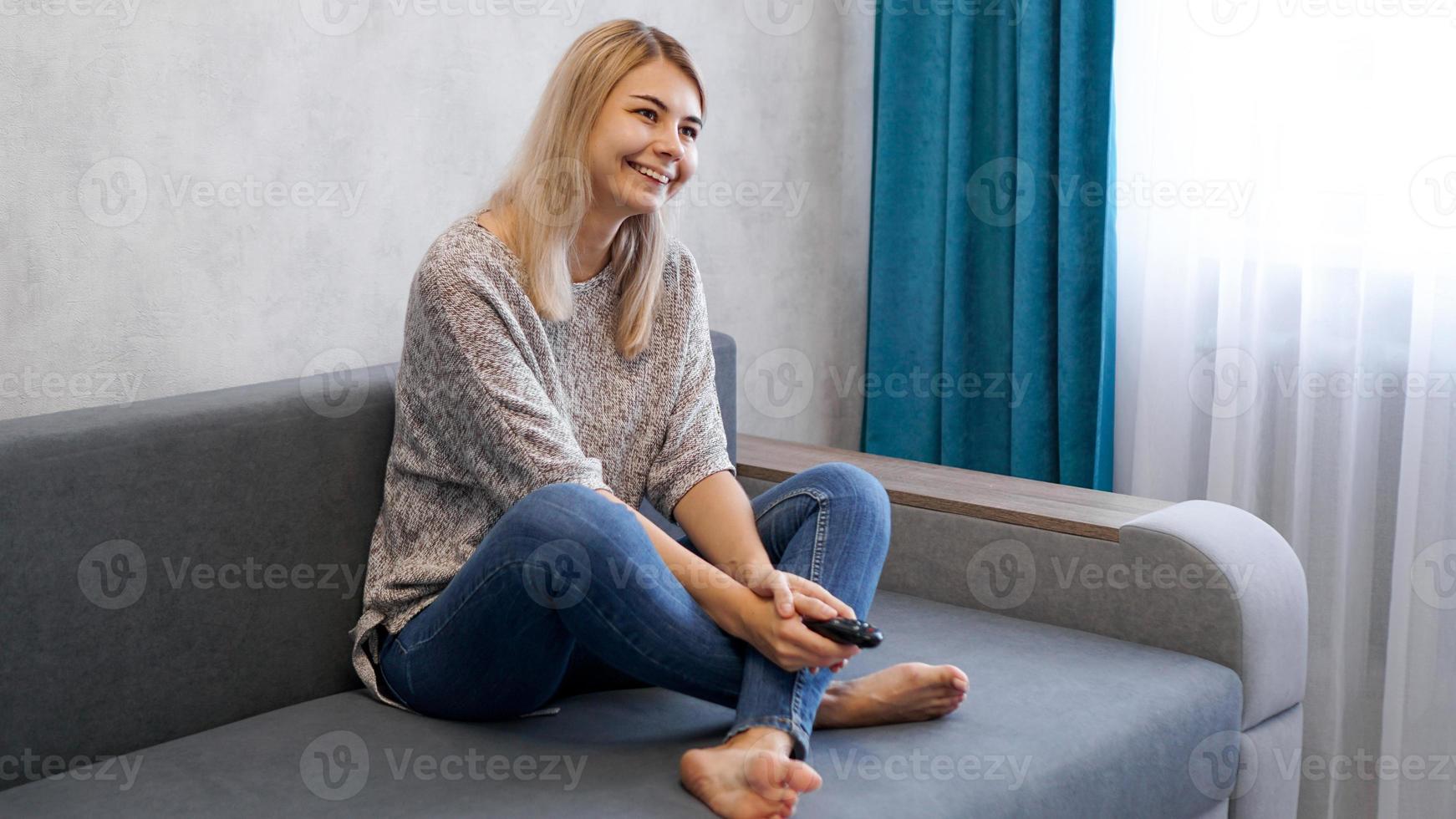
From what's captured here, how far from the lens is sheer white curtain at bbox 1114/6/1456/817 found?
2.40 metres

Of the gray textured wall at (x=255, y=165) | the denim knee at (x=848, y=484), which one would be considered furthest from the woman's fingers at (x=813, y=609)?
the gray textured wall at (x=255, y=165)

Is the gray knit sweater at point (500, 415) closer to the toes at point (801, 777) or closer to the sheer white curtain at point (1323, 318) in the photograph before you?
the toes at point (801, 777)

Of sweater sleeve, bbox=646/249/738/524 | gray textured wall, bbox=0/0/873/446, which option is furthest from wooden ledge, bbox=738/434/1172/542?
gray textured wall, bbox=0/0/873/446

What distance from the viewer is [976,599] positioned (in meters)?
2.24

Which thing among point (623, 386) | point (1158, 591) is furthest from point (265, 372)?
point (1158, 591)

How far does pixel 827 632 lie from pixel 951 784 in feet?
0.73

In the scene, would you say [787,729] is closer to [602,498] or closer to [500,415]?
[602,498]

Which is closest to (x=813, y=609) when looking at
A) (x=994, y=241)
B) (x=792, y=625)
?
(x=792, y=625)

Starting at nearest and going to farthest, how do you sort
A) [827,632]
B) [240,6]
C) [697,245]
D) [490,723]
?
[827,632] → [490,723] → [240,6] → [697,245]

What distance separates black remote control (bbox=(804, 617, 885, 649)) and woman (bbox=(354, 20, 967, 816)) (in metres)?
0.02

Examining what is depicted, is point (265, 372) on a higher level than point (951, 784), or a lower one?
higher

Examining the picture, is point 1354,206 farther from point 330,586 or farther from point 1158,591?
point 330,586

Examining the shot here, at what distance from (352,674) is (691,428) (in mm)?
573

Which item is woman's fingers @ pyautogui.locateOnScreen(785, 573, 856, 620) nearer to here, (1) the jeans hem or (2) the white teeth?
(1) the jeans hem
